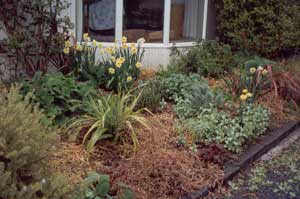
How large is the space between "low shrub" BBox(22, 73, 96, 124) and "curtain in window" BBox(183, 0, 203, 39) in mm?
3475

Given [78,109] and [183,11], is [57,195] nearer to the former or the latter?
[78,109]

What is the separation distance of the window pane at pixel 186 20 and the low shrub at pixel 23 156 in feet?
16.6

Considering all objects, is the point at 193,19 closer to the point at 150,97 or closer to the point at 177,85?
the point at 177,85

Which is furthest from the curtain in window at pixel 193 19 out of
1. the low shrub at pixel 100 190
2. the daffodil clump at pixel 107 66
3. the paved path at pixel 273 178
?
the low shrub at pixel 100 190

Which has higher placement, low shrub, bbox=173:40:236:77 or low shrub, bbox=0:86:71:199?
low shrub, bbox=173:40:236:77

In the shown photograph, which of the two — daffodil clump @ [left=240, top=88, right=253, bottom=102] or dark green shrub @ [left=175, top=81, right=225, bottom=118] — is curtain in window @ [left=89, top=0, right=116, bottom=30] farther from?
daffodil clump @ [left=240, top=88, right=253, bottom=102]

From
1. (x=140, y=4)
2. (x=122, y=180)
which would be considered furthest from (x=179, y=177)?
(x=140, y=4)

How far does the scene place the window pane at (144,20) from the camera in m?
6.59

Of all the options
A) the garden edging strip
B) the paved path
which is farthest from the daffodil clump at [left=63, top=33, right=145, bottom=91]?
the paved path

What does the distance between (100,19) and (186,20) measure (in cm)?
163

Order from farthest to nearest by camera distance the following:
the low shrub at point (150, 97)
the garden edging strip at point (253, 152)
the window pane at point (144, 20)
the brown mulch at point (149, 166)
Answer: the window pane at point (144, 20), the low shrub at point (150, 97), the garden edging strip at point (253, 152), the brown mulch at point (149, 166)

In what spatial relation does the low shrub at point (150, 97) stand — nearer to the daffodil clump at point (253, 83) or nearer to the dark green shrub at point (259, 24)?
the daffodil clump at point (253, 83)

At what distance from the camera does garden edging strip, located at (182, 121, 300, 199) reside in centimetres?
336

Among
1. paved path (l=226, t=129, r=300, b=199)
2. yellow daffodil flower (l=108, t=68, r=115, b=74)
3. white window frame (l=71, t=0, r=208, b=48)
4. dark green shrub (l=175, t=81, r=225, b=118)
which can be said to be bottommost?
paved path (l=226, t=129, r=300, b=199)
